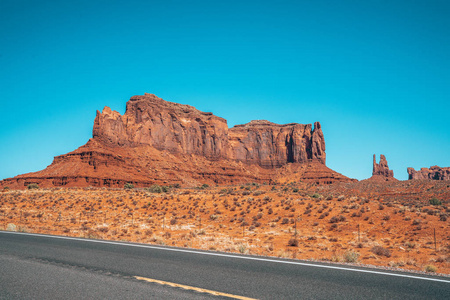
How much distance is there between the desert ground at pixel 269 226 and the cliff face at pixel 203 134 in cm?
9254

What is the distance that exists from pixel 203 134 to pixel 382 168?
108 m

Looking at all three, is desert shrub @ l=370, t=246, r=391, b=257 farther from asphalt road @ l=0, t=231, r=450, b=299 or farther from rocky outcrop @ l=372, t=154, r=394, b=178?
rocky outcrop @ l=372, t=154, r=394, b=178

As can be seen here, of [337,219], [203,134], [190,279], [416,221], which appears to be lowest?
[190,279]

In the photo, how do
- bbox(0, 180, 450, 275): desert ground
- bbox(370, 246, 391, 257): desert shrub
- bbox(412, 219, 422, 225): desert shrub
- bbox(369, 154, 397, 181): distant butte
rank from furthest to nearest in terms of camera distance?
1. bbox(369, 154, 397, 181): distant butte
2. bbox(412, 219, 422, 225): desert shrub
3. bbox(0, 180, 450, 275): desert ground
4. bbox(370, 246, 391, 257): desert shrub

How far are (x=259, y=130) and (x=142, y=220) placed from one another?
16509 cm

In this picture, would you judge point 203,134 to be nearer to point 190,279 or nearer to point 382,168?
point 382,168

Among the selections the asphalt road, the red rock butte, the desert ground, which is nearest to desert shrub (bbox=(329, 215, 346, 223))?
the desert ground

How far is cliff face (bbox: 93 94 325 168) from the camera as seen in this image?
12488 cm

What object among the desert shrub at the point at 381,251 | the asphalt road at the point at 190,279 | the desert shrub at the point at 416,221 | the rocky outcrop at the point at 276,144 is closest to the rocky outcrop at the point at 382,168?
the rocky outcrop at the point at 276,144

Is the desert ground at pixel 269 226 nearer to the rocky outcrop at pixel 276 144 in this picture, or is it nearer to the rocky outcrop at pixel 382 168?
the rocky outcrop at pixel 276 144

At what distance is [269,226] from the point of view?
70.8 feet

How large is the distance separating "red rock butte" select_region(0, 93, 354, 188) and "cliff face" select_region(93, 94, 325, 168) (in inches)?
12.2

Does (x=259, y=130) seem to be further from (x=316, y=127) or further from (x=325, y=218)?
(x=325, y=218)

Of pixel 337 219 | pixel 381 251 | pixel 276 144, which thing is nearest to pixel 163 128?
pixel 276 144
